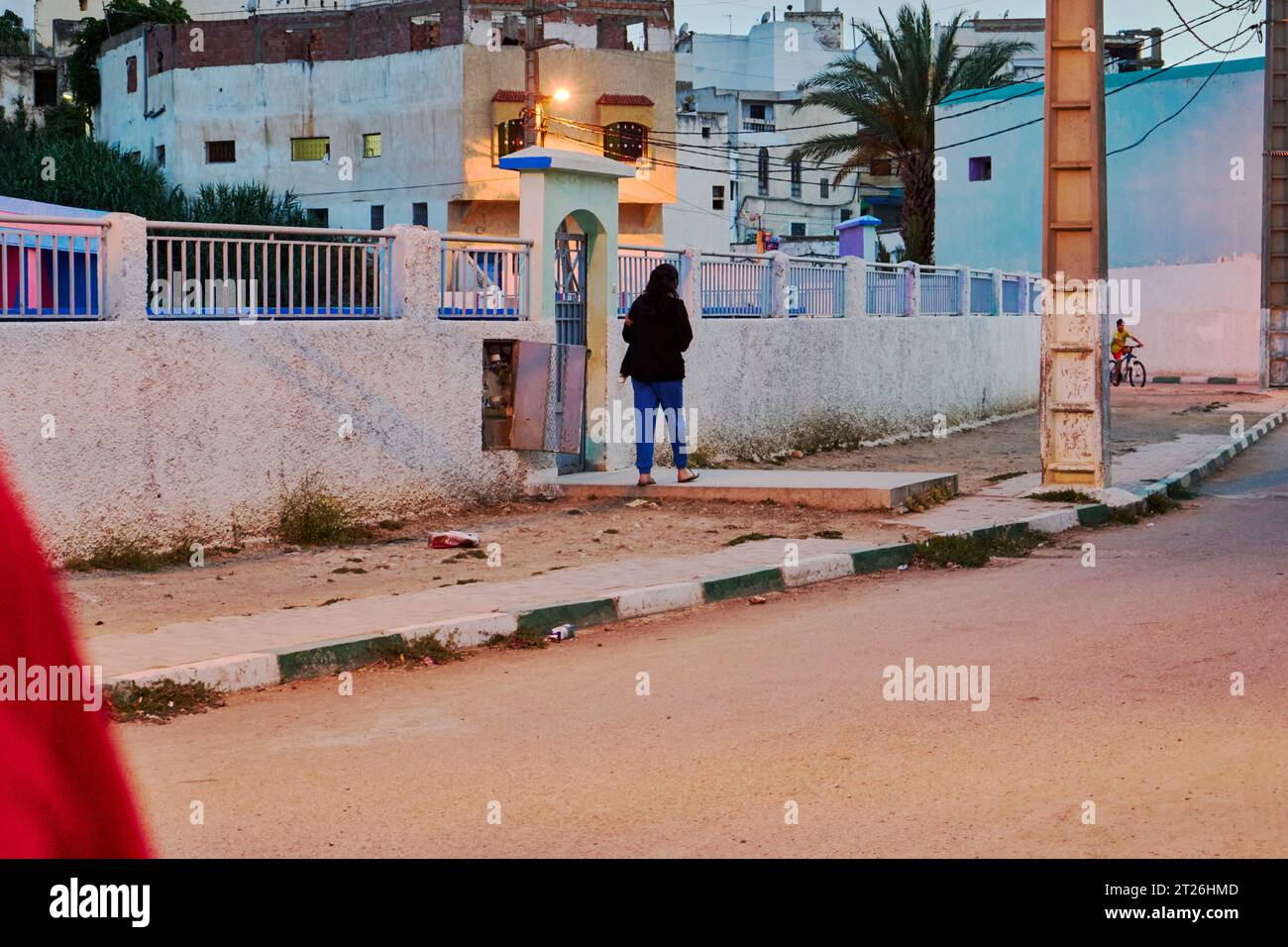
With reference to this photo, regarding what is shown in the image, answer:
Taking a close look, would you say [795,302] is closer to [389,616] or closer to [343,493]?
[343,493]

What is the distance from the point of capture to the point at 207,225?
12008mm

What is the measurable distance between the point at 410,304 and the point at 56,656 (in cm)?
1286

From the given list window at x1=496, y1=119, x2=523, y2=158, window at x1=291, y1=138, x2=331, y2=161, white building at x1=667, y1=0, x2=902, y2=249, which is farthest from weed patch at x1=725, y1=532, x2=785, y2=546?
white building at x1=667, y1=0, x2=902, y2=249

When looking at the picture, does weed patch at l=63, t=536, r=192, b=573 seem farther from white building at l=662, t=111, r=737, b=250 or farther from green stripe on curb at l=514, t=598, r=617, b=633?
white building at l=662, t=111, r=737, b=250

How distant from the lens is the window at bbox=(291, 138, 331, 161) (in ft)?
205

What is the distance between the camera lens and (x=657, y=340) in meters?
15.1

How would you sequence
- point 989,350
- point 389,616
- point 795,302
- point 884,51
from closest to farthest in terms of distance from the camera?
point 389,616
point 795,302
point 989,350
point 884,51

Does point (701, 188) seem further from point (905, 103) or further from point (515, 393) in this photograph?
point (515, 393)

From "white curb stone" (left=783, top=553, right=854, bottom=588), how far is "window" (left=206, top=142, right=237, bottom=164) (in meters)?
54.2

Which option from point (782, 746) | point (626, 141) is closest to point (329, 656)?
point (782, 746)

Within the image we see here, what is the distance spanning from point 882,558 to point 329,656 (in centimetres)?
493

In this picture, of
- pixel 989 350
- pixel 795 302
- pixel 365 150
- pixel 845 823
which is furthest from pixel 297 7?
pixel 845 823

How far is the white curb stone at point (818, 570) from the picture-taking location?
1148cm

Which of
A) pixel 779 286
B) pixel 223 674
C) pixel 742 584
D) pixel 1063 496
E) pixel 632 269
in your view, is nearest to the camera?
pixel 223 674
